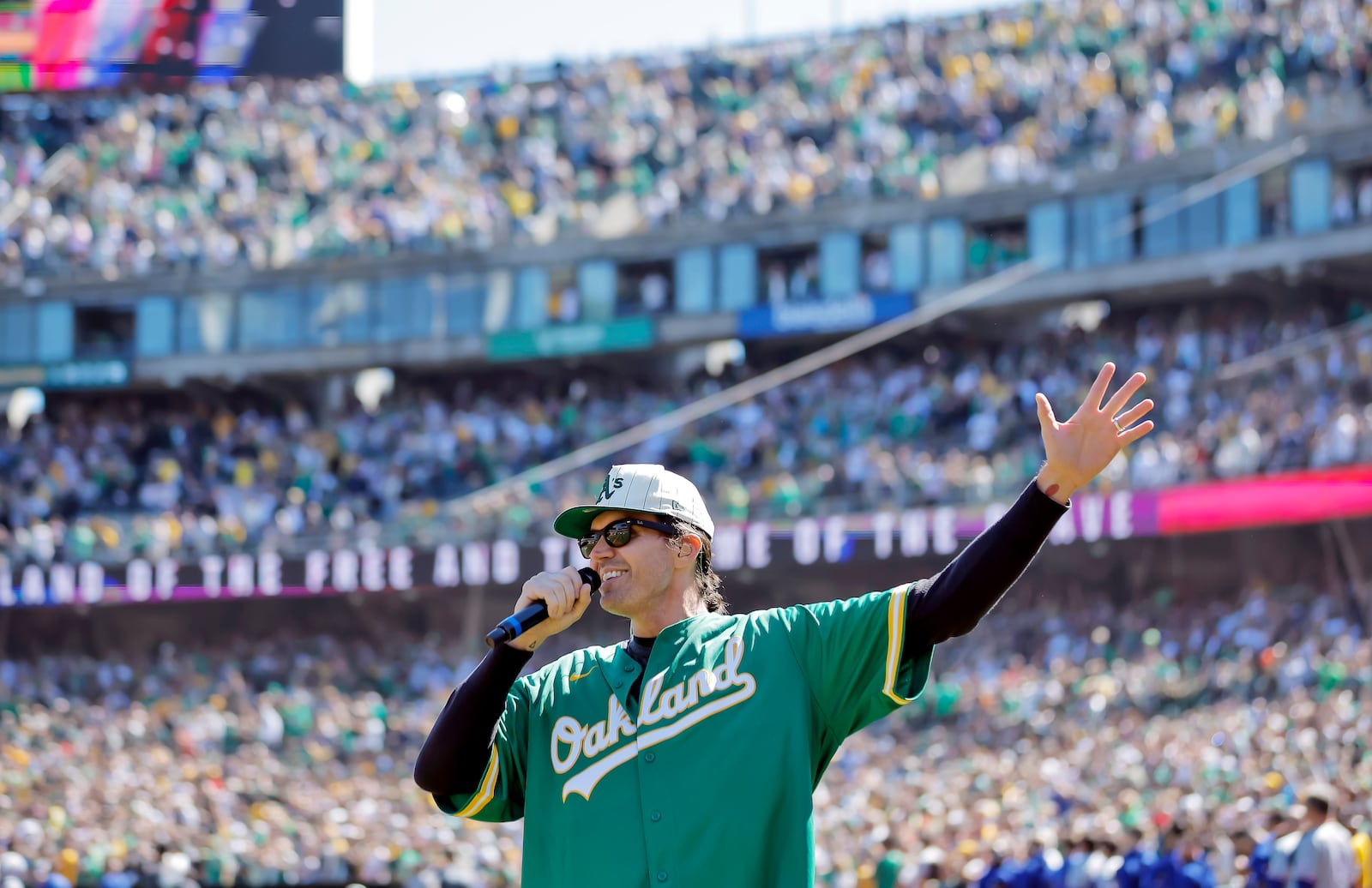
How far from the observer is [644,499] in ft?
14.3

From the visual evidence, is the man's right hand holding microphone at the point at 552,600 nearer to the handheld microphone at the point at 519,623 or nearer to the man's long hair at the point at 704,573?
the handheld microphone at the point at 519,623

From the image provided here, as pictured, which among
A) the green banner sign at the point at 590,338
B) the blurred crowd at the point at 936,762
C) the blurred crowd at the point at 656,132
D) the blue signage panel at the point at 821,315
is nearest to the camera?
the blurred crowd at the point at 936,762

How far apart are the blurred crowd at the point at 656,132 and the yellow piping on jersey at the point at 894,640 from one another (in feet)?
89.3

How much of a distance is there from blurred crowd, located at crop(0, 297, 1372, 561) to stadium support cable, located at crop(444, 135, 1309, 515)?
0.90 feet

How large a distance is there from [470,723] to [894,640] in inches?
36.7

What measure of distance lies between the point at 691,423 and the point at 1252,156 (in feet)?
32.0

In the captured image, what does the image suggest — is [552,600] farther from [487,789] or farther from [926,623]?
[926,623]

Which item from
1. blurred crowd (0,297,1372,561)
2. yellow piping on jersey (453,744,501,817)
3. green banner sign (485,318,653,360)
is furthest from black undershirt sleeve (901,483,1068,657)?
green banner sign (485,318,653,360)

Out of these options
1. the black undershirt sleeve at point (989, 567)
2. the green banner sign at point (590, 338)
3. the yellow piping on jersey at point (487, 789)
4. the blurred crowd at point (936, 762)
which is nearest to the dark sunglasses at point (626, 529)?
the yellow piping on jersey at point (487, 789)

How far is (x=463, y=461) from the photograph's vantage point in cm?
3359

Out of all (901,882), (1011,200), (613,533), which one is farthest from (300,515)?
(613,533)

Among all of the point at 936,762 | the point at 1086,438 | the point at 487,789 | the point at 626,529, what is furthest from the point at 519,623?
the point at 936,762

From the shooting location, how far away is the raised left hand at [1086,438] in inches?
158

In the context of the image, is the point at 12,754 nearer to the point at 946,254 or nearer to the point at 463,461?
the point at 463,461
